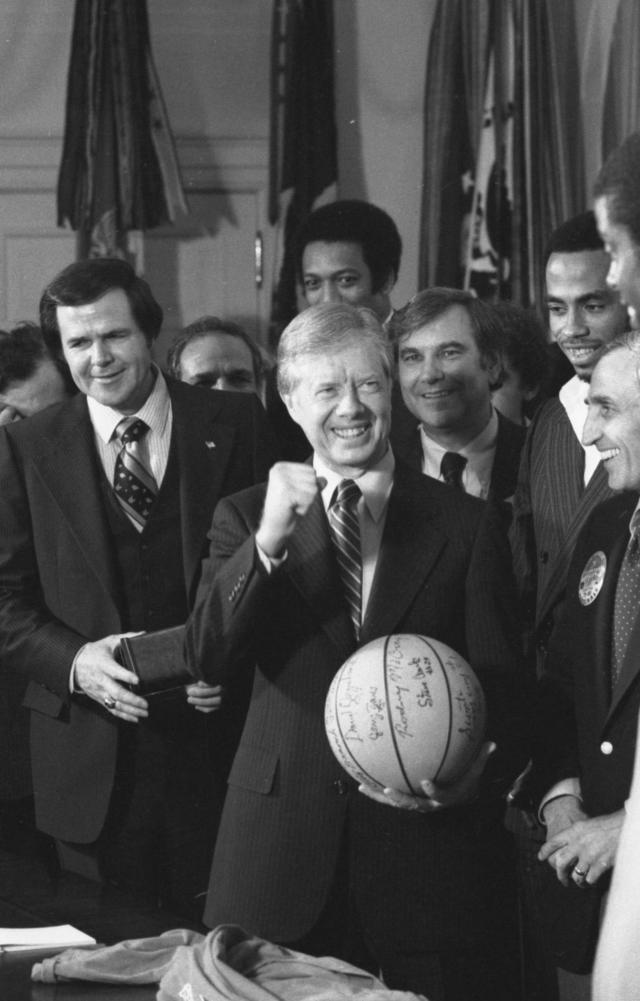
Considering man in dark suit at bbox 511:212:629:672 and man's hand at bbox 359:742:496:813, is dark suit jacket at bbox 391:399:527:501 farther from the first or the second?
man's hand at bbox 359:742:496:813

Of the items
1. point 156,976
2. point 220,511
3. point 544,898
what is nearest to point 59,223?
point 220,511

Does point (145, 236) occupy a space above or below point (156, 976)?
above

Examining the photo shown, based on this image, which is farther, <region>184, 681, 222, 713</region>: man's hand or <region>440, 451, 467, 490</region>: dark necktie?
<region>440, 451, 467, 490</region>: dark necktie

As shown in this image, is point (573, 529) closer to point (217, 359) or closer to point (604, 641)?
point (604, 641)

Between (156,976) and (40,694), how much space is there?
124cm

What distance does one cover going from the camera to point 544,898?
2.50 meters

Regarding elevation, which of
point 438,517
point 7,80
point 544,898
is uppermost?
point 7,80

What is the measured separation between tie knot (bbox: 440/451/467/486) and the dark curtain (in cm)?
Result: 338

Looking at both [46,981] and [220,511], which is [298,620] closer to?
[220,511]

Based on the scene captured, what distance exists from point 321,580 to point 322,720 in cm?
21

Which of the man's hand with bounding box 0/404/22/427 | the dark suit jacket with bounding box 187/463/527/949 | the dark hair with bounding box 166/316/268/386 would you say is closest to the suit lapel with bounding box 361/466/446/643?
the dark suit jacket with bounding box 187/463/527/949

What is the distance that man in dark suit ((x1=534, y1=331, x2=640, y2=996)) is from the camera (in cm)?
229

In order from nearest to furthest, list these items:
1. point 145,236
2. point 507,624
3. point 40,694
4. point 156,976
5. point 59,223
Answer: point 156,976 < point 507,624 < point 40,694 < point 59,223 < point 145,236

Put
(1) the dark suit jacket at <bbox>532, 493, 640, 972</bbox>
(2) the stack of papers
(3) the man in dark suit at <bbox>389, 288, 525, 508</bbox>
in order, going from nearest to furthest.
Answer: (2) the stack of papers → (1) the dark suit jacket at <bbox>532, 493, 640, 972</bbox> → (3) the man in dark suit at <bbox>389, 288, 525, 508</bbox>
